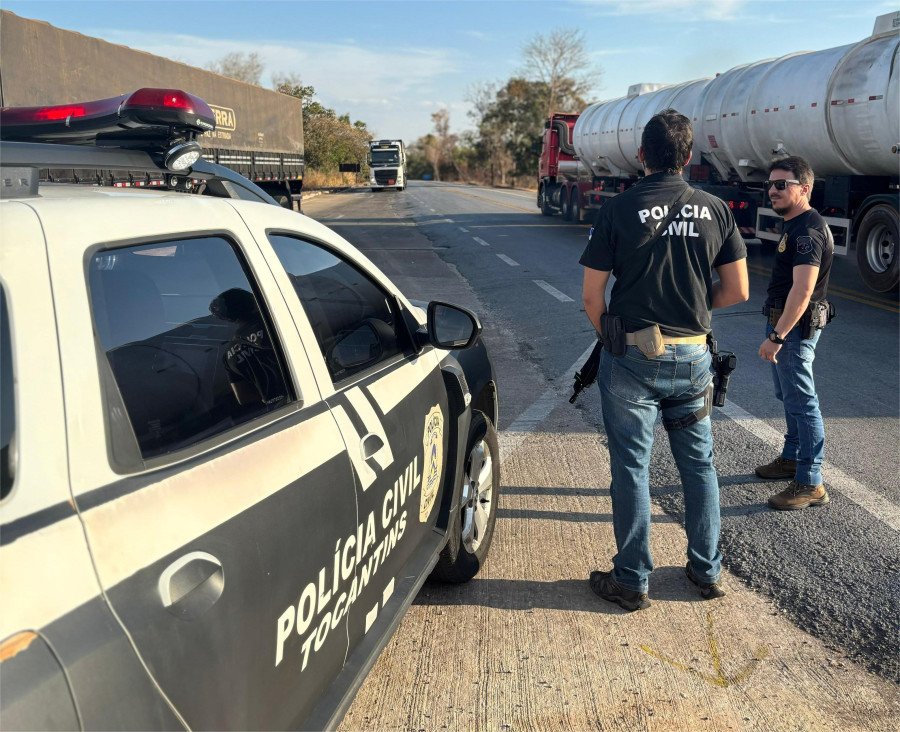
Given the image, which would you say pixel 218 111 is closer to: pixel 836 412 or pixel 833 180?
pixel 833 180

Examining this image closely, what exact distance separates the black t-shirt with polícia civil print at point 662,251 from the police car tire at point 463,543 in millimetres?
829

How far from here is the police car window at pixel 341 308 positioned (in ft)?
8.41

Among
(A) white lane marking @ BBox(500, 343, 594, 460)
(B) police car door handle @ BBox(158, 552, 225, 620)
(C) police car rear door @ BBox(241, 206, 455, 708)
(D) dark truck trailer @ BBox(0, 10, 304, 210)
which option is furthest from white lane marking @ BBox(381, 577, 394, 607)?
(D) dark truck trailer @ BBox(0, 10, 304, 210)

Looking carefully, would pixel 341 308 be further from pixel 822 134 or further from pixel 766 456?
pixel 822 134

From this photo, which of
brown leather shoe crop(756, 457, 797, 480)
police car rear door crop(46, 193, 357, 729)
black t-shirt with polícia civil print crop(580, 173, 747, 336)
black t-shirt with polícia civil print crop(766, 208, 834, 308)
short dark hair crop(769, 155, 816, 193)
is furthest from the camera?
brown leather shoe crop(756, 457, 797, 480)

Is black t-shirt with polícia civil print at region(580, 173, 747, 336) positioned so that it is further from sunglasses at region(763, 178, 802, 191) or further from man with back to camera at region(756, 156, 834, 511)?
sunglasses at region(763, 178, 802, 191)

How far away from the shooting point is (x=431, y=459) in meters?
Answer: 3.17

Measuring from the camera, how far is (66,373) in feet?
5.06

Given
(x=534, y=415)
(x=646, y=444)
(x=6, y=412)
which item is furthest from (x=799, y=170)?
(x=6, y=412)

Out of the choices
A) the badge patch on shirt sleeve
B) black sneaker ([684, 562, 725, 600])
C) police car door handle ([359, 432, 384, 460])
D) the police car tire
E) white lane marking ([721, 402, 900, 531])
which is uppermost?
police car door handle ([359, 432, 384, 460])

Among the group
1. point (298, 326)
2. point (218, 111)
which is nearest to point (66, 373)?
point (298, 326)

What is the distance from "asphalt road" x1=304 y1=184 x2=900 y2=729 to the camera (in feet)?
11.9

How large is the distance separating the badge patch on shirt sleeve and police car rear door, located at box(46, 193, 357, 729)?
755 mm

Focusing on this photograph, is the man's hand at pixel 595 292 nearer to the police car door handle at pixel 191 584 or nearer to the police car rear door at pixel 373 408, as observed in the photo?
the police car rear door at pixel 373 408
